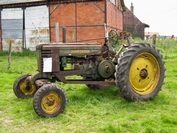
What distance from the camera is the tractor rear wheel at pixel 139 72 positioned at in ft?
15.8

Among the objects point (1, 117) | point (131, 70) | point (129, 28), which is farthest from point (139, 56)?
point (129, 28)

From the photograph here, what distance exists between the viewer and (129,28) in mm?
36188

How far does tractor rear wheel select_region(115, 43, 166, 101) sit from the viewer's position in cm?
480

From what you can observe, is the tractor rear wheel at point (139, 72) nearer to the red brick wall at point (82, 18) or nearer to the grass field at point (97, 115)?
the grass field at point (97, 115)

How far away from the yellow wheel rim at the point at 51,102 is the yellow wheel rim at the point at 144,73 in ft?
5.20

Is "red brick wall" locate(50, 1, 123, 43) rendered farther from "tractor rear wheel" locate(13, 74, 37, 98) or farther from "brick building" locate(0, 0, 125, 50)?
"tractor rear wheel" locate(13, 74, 37, 98)

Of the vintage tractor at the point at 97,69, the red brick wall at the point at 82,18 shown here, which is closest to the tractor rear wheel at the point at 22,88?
the vintage tractor at the point at 97,69

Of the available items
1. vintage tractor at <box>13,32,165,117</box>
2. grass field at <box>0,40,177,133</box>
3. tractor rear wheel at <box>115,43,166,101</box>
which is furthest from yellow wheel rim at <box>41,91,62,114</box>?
tractor rear wheel at <box>115,43,166,101</box>

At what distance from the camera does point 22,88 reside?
5.64 meters

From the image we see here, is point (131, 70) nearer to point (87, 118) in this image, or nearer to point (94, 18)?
point (87, 118)

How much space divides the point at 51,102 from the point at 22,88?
1576mm

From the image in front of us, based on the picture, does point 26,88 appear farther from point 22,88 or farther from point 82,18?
point 82,18

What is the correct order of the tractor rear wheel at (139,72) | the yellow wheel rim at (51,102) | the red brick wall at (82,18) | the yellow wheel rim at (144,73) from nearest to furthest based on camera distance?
the yellow wheel rim at (51,102) → the tractor rear wheel at (139,72) → the yellow wheel rim at (144,73) → the red brick wall at (82,18)

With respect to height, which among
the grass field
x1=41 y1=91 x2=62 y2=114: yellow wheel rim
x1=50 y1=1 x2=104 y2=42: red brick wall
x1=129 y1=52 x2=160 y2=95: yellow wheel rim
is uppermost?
x1=50 y1=1 x2=104 y2=42: red brick wall
